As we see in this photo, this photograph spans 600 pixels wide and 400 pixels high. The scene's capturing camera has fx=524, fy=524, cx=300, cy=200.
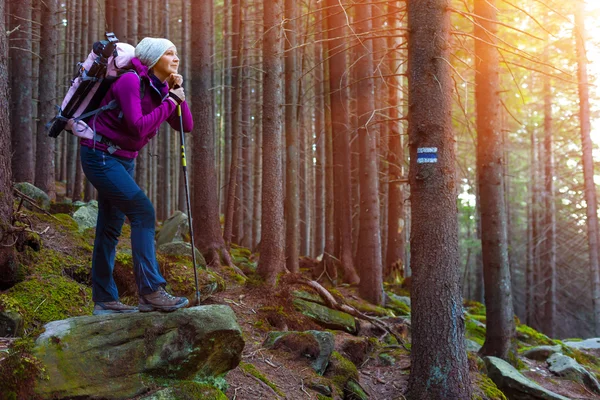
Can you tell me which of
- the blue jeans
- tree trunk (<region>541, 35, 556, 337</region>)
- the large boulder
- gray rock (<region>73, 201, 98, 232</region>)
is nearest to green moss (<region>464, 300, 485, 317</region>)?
tree trunk (<region>541, 35, 556, 337</region>)

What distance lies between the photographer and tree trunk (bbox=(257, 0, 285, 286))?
30.4ft

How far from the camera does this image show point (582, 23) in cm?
1845

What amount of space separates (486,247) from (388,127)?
679 cm

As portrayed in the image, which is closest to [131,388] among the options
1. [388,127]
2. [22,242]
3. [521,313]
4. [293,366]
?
[293,366]

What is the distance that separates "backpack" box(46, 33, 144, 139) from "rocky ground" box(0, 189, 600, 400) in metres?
1.61

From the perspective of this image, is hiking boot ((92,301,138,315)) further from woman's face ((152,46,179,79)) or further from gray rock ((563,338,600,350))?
gray rock ((563,338,600,350))

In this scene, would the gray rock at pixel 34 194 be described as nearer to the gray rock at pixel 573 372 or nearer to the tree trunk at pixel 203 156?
the tree trunk at pixel 203 156

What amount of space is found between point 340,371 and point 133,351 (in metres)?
2.86

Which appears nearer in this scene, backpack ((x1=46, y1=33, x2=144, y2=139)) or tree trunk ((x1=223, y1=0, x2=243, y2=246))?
backpack ((x1=46, y1=33, x2=144, y2=139))

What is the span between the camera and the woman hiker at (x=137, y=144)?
4.19 metres

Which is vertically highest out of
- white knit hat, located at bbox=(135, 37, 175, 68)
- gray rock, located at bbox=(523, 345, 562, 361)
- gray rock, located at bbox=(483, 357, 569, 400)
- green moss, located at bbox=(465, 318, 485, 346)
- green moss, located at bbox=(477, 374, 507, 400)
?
white knit hat, located at bbox=(135, 37, 175, 68)

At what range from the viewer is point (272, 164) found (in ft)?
31.0

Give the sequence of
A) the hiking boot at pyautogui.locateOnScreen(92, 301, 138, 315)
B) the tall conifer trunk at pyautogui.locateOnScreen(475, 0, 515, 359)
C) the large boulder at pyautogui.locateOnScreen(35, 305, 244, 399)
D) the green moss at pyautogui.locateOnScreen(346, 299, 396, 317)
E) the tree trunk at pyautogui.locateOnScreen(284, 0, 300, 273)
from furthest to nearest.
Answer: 1. the tree trunk at pyautogui.locateOnScreen(284, 0, 300, 273)
2. the green moss at pyautogui.locateOnScreen(346, 299, 396, 317)
3. the tall conifer trunk at pyautogui.locateOnScreen(475, 0, 515, 359)
4. the hiking boot at pyautogui.locateOnScreen(92, 301, 138, 315)
5. the large boulder at pyautogui.locateOnScreen(35, 305, 244, 399)

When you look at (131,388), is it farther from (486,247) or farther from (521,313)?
(521,313)
